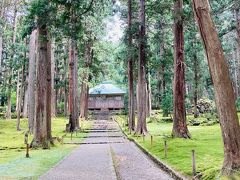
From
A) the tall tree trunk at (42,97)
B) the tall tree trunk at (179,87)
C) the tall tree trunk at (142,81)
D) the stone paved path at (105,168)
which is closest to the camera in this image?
the stone paved path at (105,168)

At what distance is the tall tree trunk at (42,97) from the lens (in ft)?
63.8

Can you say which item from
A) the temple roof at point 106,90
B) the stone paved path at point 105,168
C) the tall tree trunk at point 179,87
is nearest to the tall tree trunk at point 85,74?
the temple roof at point 106,90

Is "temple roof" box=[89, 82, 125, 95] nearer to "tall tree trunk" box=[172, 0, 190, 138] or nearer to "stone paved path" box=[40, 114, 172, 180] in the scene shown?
"tall tree trunk" box=[172, 0, 190, 138]

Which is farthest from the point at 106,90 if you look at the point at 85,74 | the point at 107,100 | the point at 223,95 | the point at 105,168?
the point at 223,95

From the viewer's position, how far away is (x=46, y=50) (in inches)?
789

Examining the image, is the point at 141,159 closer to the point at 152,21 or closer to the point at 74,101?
the point at 74,101

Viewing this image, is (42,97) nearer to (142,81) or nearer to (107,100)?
(142,81)

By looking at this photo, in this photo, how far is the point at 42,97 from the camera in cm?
1983

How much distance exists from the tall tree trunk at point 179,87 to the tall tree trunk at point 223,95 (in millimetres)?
11268

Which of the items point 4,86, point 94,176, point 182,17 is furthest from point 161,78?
point 94,176

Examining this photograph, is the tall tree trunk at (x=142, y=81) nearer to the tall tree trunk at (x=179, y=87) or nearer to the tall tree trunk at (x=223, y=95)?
the tall tree trunk at (x=179, y=87)

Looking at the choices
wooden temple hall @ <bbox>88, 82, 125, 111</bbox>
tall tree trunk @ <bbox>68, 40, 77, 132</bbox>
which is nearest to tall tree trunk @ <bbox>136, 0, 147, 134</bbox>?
tall tree trunk @ <bbox>68, 40, 77, 132</bbox>

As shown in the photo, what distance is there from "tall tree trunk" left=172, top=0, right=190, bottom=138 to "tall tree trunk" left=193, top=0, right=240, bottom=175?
11.3 m

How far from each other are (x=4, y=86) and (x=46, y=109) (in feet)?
105
